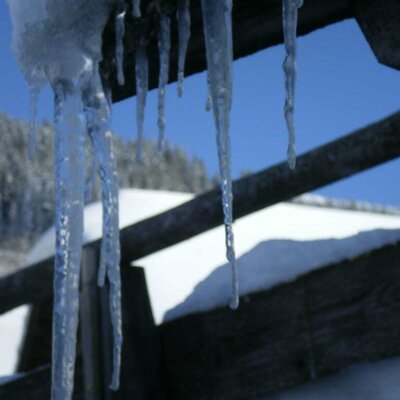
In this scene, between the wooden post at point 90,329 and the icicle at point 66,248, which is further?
the wooden post at point 90,329

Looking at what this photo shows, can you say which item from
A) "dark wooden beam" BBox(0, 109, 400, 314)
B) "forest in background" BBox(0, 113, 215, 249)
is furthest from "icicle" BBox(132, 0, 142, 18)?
"forest in background" BBox(0, 113, 215, 249)

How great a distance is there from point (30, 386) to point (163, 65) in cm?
159

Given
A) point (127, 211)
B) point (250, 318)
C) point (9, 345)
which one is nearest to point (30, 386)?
point (250, 318)

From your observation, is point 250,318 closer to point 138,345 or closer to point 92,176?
point 138,345

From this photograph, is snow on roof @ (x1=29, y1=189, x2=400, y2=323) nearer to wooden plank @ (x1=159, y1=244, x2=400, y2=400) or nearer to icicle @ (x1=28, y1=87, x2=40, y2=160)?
wooden plank @ (x1=159, y1=244, x2=400, y2=400)

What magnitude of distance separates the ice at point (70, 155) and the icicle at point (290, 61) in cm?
47

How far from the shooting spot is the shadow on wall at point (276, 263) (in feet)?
8.36

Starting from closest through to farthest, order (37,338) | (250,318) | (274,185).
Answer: (274,185) → (250,318) → (37,338)

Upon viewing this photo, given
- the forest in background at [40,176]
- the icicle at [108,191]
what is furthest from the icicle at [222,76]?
the forest in background at [40,176]

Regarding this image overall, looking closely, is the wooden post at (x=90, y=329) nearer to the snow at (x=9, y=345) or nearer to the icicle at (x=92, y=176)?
the icicle at (x=92, y=176)

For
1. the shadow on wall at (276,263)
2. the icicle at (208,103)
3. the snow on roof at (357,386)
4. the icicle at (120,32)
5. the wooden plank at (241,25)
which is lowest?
the snow on roof at (357,386)

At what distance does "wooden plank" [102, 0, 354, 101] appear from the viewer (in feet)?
6.41

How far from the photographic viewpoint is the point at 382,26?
1.96 m

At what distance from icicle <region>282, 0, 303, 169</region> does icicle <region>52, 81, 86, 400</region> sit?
60 centimetres
